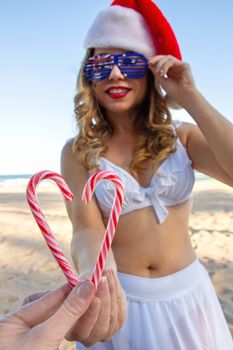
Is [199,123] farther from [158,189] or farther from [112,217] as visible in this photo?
[112,217]

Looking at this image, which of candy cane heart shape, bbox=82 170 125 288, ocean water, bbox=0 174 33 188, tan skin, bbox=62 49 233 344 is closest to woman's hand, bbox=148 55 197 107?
tan skin, bbox=62 49 233 344

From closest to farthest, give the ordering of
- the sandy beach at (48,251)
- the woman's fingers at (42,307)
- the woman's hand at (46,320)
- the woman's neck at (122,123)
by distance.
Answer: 1. the woman's hand at (46,320)
2. the woman's fingers at (42,307)
3. the woman's neck at (122,123)
4. the sandy beach at (48,251)

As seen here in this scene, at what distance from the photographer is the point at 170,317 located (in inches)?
68.8

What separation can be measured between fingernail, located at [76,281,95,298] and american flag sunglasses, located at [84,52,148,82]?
1.10 metres

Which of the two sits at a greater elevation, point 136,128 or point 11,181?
point 136,128

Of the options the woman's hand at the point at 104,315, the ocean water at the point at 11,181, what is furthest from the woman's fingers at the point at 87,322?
the ocean water at the point at 11,181

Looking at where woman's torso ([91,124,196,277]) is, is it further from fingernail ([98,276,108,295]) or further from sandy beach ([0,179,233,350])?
sandy beach ([0,179,233,350])

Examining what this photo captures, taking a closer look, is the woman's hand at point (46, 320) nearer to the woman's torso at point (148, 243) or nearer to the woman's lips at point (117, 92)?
the woman's torso at point (148, 243)

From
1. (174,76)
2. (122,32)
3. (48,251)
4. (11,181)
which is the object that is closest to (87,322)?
(174,76)

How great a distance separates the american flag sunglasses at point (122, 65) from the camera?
72.5 inches

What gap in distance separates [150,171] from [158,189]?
14 cm

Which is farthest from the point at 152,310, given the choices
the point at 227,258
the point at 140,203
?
the point at 227,258

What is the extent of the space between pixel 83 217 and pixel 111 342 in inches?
23.0

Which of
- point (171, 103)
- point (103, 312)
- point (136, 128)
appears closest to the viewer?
point (103, 312)
